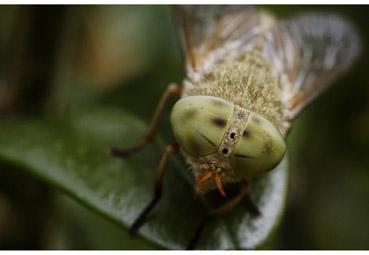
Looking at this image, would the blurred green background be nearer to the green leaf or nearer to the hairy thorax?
the green leaf

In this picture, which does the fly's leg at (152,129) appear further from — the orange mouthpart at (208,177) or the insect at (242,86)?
the orange mouthpart at (208,177)

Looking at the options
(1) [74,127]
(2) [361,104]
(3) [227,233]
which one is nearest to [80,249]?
(1) [74,127]

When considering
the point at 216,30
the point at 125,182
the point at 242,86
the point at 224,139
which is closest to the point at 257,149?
the point at 224,139

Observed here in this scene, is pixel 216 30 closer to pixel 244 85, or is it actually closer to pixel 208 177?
pixel 244 85

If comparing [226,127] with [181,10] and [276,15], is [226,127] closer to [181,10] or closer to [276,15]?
[181,10]

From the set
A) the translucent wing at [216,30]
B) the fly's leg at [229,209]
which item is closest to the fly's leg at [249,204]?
the fly's leg at [229,209]

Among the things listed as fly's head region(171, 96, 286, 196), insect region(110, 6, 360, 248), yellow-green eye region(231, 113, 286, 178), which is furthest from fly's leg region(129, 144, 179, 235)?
yellow-green eye region(231, 113, 286, 178)
